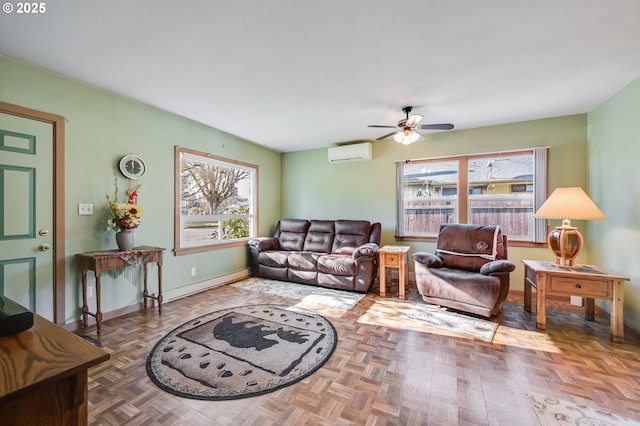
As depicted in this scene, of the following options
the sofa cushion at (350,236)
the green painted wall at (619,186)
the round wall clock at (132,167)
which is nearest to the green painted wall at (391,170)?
the green painted wall at (619,186)

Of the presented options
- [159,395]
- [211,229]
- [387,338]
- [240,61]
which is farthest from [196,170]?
[387,338]

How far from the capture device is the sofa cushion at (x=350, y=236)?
4.52 m

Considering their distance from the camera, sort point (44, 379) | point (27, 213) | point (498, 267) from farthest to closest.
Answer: point (498, 267) → point (27, 213) → point (44, 379)

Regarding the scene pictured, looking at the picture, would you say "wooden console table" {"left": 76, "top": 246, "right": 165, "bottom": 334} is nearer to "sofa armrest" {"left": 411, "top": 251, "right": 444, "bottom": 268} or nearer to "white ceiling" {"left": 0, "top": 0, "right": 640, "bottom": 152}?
"white ceiling" {"left": 0, "top": 0, "right": 640, "bottom": 152}

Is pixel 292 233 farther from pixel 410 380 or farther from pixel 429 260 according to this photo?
pixel 410 380

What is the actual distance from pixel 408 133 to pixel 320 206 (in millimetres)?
2505

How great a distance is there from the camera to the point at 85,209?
278cm

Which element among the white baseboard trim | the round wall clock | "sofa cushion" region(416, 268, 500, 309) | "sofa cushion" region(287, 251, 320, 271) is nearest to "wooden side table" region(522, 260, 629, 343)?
"sofa cushion" region(416, 268, 500, 309)

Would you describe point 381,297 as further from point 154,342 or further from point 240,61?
point 240,61

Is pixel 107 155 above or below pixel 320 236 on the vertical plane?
above

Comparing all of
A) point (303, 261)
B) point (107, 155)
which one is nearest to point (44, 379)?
point (107, 155)

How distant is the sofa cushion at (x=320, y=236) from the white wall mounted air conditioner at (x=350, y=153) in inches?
47.0

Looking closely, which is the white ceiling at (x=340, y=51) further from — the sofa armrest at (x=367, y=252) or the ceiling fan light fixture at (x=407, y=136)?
the sofa armrest at (x=367, y=252)

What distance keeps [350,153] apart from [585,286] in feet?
11.7
